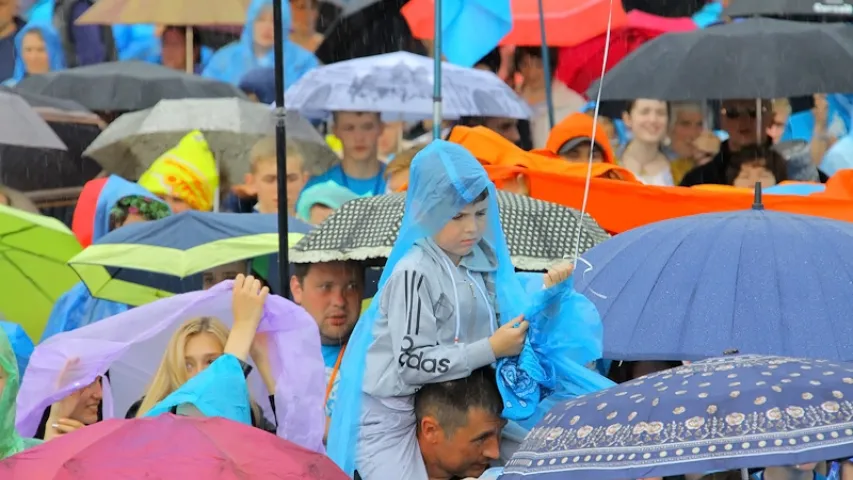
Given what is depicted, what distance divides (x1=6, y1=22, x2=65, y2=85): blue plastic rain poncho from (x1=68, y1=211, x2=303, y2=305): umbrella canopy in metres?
6.40

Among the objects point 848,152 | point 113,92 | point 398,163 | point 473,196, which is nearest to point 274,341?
point 473,196

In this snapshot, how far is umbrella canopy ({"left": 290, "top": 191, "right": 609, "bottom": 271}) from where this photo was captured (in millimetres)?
8414

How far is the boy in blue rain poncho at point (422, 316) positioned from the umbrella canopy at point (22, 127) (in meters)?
5.90

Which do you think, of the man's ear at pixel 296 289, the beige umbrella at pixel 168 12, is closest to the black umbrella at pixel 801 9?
the beige umbrella at pixel 168 12

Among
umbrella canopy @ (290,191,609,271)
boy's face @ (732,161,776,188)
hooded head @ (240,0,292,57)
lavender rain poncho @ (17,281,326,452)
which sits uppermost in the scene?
hooded head @ (240,0,292,57)

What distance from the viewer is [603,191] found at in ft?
32.1

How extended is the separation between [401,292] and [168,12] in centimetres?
873

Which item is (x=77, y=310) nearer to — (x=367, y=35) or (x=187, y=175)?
(x=187, y=175)

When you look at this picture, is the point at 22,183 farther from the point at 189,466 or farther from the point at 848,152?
the point at 189,466

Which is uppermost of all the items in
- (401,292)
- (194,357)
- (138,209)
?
(401,292)

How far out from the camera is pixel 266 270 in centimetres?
971

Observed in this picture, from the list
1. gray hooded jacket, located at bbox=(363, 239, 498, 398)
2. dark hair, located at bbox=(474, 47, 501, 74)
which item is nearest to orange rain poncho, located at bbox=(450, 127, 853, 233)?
gray hooded jacket, located at bbox=(363, 239, 498, 398)

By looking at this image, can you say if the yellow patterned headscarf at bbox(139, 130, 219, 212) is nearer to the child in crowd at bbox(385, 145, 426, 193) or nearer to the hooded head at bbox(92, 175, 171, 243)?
the hooded head at bbox(92, 175, 171, 243)

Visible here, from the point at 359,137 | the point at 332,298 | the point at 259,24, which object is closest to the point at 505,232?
the point at 332,298
